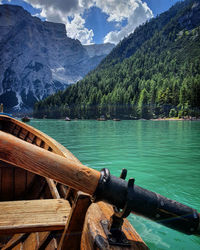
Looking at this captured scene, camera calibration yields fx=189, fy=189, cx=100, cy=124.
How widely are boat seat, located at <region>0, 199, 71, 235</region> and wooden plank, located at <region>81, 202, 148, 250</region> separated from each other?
0.32 metres

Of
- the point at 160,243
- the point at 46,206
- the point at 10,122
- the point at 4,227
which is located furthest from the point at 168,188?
the point at 10,122

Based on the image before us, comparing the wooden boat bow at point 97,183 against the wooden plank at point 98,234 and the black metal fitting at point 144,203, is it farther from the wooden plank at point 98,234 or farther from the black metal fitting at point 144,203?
the wooden plank at point 98,234

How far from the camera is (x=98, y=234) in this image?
6.14 ft

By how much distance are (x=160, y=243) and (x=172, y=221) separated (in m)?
3.62

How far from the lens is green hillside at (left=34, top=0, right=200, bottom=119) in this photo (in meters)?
93.4

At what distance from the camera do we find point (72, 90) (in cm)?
15650

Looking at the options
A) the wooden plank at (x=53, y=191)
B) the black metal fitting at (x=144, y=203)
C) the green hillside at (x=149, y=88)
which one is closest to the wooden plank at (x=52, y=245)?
the wooden plank at (x=53, y=191)

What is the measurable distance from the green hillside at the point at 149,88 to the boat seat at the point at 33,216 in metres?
85.4

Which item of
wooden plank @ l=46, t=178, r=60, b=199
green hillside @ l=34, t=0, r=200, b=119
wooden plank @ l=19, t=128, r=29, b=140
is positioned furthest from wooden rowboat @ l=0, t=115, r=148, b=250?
green hillside @ l=34, t=0, r=200, b=119

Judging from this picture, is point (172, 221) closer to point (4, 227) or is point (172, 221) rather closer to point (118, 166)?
point (4, 227)

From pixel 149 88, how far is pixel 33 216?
123 meters

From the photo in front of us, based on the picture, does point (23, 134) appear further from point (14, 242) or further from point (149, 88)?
point (149, 88)

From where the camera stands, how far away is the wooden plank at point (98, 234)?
5.82 ft

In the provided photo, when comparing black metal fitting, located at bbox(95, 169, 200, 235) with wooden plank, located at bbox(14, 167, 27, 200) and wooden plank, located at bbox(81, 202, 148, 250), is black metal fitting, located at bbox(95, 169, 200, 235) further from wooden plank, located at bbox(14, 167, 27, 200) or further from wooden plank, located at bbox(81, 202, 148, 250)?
wooden plank, located at bbox(14, 167, 27, 200)
